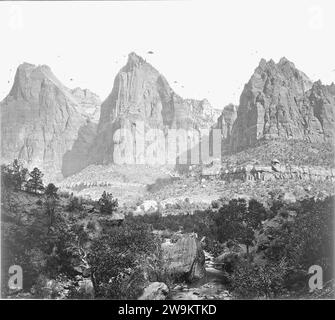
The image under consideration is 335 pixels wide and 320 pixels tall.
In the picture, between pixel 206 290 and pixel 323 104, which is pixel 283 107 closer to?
pixel 323 104

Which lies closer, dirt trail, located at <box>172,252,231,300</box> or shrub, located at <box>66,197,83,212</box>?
dirt trail, located at <box>172,252,231,300</box>

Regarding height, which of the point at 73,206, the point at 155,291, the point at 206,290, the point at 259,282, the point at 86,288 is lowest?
the point at 206,290

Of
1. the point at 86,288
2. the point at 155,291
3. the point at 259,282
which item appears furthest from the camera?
the point at 86,288

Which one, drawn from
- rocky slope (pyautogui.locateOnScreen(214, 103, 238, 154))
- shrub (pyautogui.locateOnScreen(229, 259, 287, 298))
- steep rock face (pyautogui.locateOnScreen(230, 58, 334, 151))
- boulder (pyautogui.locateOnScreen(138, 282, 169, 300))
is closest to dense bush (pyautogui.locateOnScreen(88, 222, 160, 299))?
boulder (pyautogui.locateOnScreen(138, 282, 169, 300))

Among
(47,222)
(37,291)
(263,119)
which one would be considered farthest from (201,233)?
(263,119)

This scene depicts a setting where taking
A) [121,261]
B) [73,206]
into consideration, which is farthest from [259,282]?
[73,206]

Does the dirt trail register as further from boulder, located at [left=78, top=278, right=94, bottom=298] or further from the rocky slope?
the rocky slope

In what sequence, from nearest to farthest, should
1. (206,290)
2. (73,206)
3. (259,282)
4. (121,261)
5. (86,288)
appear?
1. (259,282)
2. (206,290)
3. (86,288)
4. (121,261)
5. (73,206)
